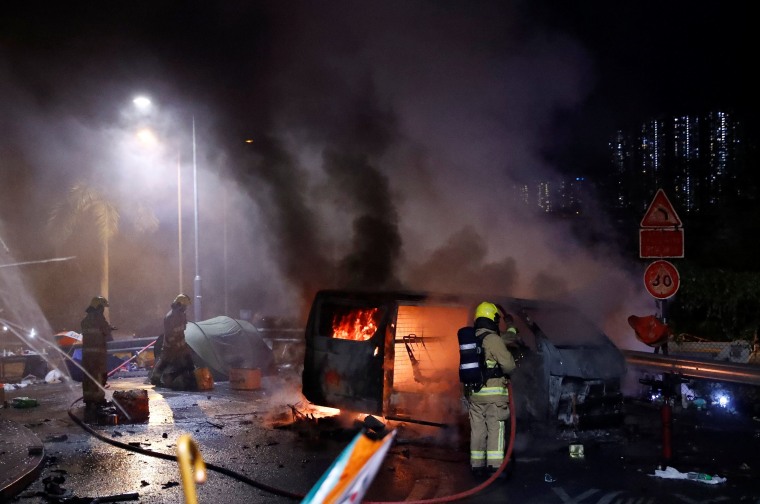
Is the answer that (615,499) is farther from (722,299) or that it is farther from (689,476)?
(722,299)

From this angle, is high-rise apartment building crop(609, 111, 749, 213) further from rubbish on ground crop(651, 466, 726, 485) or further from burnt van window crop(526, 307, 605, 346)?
rubbish on ground crop(651, 466, 726, 485)

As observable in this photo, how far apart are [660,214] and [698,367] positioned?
1976mm

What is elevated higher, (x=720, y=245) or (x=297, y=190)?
(x=297, y=190)

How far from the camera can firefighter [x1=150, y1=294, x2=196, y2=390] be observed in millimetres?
12156

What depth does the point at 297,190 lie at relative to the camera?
17203 mm

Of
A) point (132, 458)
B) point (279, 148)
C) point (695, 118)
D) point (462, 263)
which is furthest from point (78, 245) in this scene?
point (695, 118)

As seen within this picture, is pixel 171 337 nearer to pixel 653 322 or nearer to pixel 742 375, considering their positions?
pixel 653 322

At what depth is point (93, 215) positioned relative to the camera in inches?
853

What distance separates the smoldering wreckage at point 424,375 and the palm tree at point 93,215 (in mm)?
13610

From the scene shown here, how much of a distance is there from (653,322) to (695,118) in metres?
26.0

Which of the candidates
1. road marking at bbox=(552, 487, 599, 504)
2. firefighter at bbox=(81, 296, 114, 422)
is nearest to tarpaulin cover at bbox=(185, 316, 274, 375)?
firefighter at bbox=(81, 296, 114, 422)

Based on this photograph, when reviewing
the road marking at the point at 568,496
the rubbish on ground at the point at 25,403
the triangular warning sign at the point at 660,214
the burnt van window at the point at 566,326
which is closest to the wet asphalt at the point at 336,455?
the road marking at the point at 568,496

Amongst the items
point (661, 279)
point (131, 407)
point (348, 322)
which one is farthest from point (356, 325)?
point (661, 279)

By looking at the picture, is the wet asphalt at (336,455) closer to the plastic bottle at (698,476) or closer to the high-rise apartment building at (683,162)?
the plastic bottle at (698,476)
